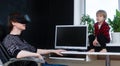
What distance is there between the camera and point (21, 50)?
3.09 m

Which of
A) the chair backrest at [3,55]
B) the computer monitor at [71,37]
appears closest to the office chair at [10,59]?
the chair backrest at [3,55]

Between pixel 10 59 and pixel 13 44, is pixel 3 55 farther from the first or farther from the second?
pixel 13 44

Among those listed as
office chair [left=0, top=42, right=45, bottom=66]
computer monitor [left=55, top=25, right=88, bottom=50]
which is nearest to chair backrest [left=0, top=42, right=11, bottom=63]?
office chair [left=0, top=42, right=45, bottom=66]

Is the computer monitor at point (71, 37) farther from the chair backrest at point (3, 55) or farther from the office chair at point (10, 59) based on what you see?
the chair backrest at point (3, 55)

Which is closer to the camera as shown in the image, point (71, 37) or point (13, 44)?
point (13, 44)

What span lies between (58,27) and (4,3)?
88cm

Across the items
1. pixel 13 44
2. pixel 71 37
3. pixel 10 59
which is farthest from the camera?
pixel 71 37

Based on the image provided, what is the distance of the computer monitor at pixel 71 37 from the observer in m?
3.83

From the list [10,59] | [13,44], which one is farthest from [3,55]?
[13,44]

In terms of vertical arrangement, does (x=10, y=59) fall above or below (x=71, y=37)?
below

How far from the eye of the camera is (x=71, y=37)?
393 centimetres

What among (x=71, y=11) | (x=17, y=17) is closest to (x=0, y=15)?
(x=17, y=17)

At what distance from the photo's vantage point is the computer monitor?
3.83 meters

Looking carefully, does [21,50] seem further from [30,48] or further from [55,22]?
[55,22]
